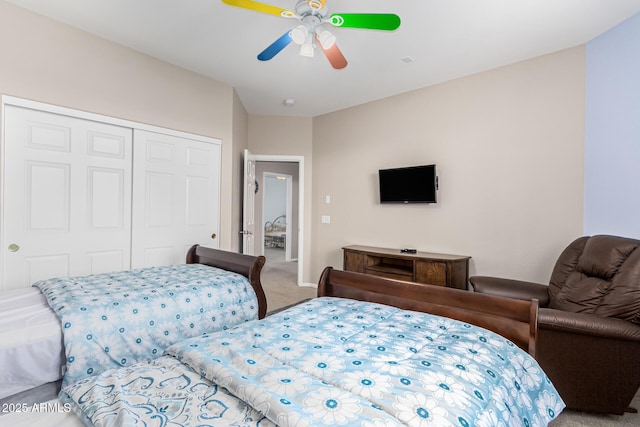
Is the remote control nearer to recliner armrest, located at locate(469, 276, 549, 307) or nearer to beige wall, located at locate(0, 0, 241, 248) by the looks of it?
recliner armrest, located at locate(469, 276, 549, 307)

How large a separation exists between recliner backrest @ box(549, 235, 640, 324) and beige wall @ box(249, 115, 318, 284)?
322cm

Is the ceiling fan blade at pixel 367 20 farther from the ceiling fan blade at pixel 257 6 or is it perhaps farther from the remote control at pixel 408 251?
the remote control at pixel 408 251

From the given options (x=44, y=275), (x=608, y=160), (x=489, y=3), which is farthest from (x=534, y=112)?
(x=44, y=275)

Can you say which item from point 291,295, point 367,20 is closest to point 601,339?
point 367,20

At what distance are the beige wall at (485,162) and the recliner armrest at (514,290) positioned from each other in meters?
0.55

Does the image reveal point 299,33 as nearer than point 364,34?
Yes

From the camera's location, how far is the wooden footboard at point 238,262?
2467mm

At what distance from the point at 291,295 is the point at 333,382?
11.7 ft

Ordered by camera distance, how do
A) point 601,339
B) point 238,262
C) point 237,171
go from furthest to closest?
point 237,171
point 238,262
point 601,339

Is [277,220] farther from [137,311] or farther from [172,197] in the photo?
[137,311]

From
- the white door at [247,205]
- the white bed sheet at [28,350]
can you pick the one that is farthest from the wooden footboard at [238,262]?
the white bed sheet at [28,350]

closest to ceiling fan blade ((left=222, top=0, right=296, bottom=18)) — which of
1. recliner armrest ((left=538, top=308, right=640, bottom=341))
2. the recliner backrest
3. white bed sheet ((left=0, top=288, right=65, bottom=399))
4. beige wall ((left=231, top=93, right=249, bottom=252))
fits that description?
white bed sheet ((left=0, top=288, right=65, bottom=399))

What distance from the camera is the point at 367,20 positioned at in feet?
6.40

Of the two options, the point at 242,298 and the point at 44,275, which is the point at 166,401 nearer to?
the point at 242,298
